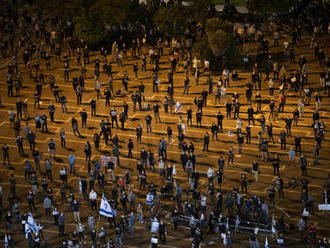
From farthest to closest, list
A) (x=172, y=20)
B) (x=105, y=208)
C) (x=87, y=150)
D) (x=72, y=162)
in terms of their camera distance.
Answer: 1. (x=172, y=20)
2. (x=87, y=150)
3. (x=72, y=162)
4. (x=105, y=208)

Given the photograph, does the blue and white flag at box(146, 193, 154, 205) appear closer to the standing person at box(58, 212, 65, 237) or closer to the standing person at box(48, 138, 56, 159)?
the standing person at box(58, 212, 65, 237)

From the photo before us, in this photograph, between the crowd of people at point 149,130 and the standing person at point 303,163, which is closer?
the crowd of people at point 149,130

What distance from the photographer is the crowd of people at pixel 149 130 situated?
62438mm

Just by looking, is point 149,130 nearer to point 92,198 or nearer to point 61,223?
point 92,198

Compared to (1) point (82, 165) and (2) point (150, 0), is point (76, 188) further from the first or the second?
(2) point (150, 0)

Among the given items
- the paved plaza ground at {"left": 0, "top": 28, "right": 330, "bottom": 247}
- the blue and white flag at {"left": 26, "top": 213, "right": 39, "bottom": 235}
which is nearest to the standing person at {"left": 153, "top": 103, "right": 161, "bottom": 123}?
the paved plaza ground at {"left": 0, "top": 28, "right": 330, "bottom": 247}

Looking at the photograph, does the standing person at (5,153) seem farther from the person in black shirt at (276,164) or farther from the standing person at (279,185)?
the standing person at (279,185)

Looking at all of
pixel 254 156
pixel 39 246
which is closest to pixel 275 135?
pixel 254 156

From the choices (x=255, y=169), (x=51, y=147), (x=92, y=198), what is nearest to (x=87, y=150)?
(x=51, y=147)

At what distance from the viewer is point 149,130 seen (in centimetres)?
7312

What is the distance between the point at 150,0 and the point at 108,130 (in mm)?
20588

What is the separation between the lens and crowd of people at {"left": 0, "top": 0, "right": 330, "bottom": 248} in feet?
205

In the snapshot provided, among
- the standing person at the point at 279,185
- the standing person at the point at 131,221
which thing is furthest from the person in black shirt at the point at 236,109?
the standing person at the point at 131,221

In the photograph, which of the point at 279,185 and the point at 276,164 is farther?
the point at 276,164
